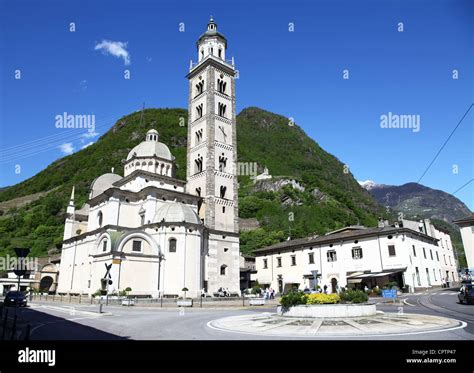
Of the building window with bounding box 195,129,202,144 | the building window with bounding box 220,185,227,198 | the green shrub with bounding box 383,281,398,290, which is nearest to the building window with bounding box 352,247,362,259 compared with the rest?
the green shrub with bounding box 383,281,398,290

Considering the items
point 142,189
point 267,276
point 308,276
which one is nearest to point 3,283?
point 142,189

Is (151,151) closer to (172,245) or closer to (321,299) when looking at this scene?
(172,245)

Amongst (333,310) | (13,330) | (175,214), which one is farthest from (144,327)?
(175,214)

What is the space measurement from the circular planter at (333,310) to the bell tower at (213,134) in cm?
2932

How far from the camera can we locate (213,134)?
157 feet

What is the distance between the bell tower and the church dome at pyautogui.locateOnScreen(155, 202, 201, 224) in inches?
180

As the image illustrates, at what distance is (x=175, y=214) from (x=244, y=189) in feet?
309

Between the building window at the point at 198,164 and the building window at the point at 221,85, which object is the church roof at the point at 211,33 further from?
the building window at the point at 198,164

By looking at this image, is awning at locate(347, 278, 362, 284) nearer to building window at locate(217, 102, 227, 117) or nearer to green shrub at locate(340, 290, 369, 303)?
green shrub at locate(340, 290, 369, 303)

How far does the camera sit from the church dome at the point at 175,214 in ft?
129

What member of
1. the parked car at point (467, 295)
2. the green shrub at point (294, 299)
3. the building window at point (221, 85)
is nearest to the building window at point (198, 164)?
the building window at point (221, 85)
